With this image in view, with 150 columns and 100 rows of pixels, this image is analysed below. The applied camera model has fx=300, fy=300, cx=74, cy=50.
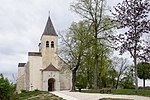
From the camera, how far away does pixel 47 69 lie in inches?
2506

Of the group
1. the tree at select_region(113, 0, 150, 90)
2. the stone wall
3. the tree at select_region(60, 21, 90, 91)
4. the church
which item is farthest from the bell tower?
the tree at select_region(113, 0, 150, 90)

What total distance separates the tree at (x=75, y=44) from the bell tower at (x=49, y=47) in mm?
15569

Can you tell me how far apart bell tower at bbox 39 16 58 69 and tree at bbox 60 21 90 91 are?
51.1 ft

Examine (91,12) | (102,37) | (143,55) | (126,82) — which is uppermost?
(91,12)

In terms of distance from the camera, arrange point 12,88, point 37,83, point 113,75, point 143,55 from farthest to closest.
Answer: point 113,75
point 37,83
point 143,55
point 12,88

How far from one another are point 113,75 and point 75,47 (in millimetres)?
25661

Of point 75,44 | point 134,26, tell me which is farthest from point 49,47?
point 134,26

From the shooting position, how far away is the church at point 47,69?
6294 centimetres

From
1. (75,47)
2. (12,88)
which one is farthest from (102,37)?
(12,88)

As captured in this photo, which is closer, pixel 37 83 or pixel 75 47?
pixel 75 47

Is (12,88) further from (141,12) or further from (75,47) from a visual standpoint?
(75,47)

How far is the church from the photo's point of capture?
62938 mm

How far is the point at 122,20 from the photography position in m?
29.8

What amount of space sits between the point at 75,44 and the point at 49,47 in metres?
20.6
